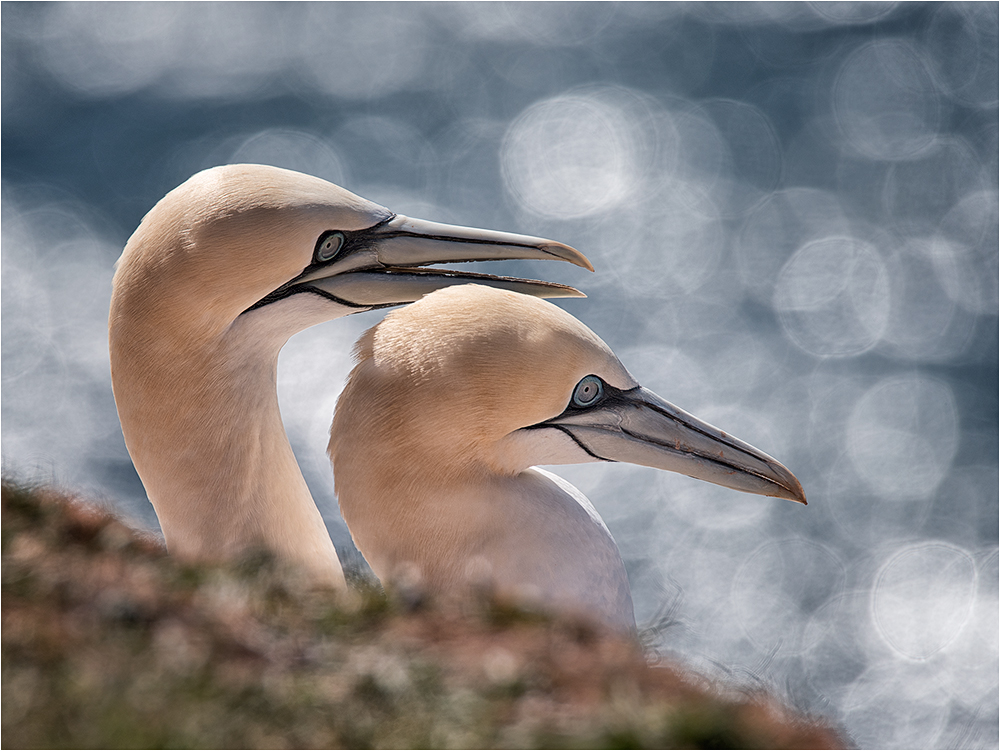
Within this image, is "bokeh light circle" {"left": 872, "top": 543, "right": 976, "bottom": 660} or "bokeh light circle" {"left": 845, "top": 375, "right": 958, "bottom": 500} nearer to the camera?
"bokeh light circle" {"left": 872, "top": 543, "right": 976, "bottom": 660}

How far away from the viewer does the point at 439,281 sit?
428 cm

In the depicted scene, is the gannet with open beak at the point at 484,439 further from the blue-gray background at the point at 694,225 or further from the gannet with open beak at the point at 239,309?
the blue-gray background at the point at 694,225

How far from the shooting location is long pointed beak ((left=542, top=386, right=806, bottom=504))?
4.07 m

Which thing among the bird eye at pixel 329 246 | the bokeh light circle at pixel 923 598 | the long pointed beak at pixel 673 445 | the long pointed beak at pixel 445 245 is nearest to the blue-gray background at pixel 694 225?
the bokeh light circle at pixel 923 598

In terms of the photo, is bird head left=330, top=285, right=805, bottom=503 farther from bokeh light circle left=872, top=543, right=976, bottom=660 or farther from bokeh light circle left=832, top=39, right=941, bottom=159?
bokeh light circle left=832, top=39, right=941, bottom=159

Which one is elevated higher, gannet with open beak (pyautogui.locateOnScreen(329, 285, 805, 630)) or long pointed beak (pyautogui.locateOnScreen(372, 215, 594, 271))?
long pointed beak (pyautogui.locateOnScreen(372, 215, 594, 271))

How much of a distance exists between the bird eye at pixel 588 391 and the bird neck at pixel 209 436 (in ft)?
3.83

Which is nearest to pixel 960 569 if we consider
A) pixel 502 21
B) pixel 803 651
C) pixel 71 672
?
pixel 803 651

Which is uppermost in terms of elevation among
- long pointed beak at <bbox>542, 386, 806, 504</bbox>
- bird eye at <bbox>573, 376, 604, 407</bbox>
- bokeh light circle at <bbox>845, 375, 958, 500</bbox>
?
bird eye at <bbox>573, 376, 604, 407</bbox>

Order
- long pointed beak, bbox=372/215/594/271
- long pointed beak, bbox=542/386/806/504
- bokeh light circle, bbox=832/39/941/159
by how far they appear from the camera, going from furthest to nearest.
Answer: bokeh light circle, bbox=832/39/941/159
long pointed beak, bbox=372/215/594/271
long pointed beak, bbox=542/386/806/504

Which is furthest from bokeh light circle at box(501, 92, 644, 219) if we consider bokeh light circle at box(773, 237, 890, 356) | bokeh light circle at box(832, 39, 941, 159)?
bokeh light circle at box(832, 39, 941, 159)

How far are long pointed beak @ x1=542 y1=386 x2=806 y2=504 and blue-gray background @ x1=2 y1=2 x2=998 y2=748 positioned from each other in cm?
614

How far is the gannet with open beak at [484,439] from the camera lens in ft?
12.1

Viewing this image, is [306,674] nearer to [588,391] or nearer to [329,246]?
[588,391]
